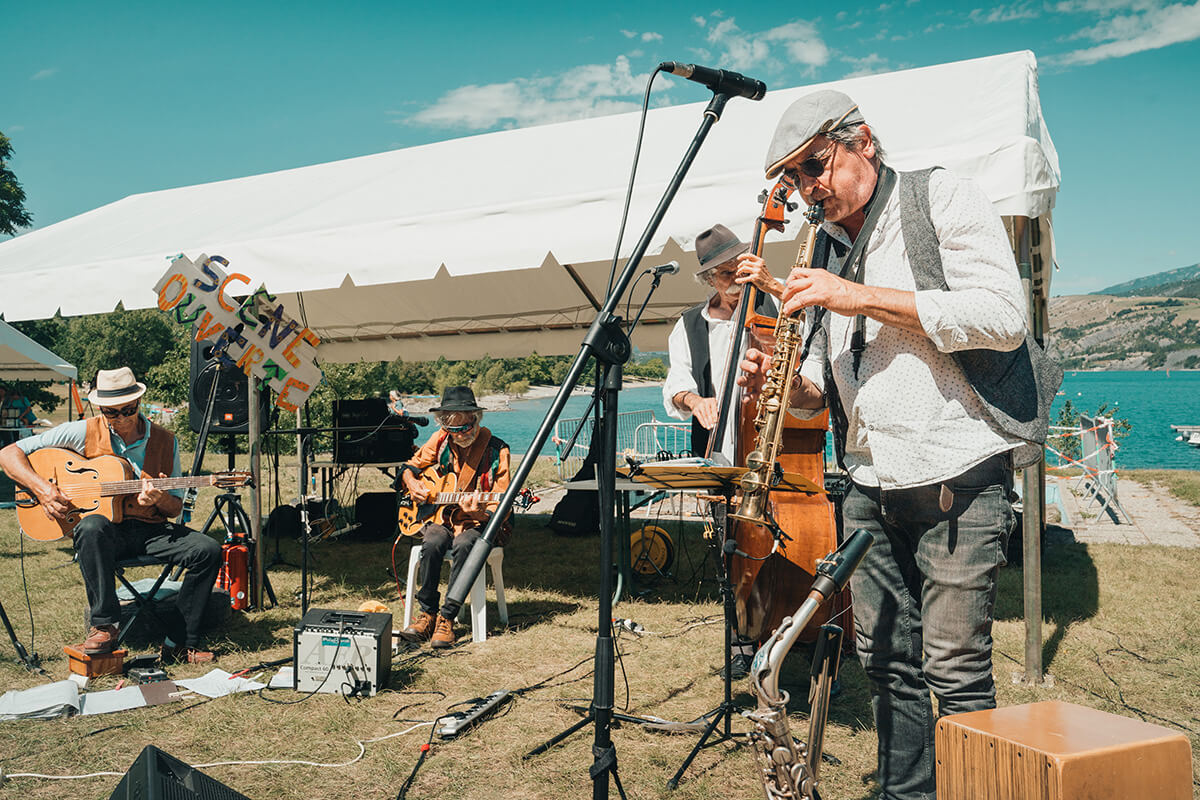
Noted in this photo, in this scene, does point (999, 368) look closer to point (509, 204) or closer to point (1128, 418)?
point (509, 204)

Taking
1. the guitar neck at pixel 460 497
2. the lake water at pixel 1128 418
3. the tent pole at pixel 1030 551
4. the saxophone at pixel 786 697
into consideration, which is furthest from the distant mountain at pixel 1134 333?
the saxophone at pixel 786 697

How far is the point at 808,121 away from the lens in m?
1.82

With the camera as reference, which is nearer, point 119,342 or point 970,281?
point 970,281

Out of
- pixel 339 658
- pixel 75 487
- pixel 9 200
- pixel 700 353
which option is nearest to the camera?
pixel 339 658

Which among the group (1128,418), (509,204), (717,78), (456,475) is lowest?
(1128,418)

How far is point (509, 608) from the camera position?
557 centimetres

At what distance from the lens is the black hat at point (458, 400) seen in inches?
201

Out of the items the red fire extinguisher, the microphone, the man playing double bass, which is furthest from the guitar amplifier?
the microphone

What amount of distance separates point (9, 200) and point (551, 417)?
30809 millimetres

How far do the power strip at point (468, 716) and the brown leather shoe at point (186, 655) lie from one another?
1.72 m

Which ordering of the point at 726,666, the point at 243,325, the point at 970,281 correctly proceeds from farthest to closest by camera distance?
the point at 243,325
the point at 726,666
the point at 970,281

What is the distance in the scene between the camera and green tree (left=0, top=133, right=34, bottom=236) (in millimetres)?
24984

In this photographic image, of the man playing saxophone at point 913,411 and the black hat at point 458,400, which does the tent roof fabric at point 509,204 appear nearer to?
the black hat at point 458,400

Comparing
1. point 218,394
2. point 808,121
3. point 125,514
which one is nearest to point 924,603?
point 808,121
